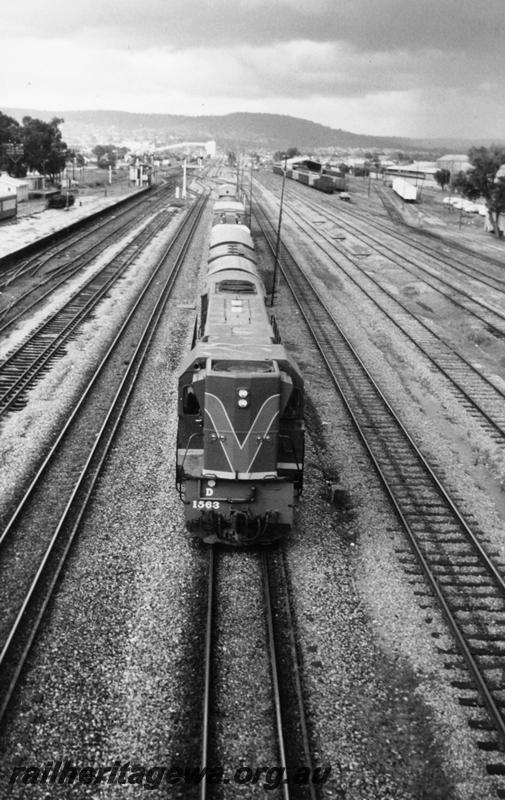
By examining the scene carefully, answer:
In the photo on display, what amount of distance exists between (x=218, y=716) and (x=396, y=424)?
1199 centimetres

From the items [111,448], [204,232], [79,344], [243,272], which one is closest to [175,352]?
[79,344]

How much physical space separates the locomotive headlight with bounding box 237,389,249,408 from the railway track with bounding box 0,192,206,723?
14.9 ft

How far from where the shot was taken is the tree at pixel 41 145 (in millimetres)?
83044

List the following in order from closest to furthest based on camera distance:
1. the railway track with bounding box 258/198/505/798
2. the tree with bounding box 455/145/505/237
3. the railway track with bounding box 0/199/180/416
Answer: the railway track with bounding box 258/198/505/798 < the railway track with bounding box 0/199/180/416 < the tree with bounding box 455/145/505/237

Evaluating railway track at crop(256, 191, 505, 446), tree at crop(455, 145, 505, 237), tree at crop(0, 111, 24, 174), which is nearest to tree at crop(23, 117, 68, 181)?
tree at crop(0, 111, 24, 174)

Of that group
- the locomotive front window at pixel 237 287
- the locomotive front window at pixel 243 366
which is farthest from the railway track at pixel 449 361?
the locomotive front window at pixel 243 366

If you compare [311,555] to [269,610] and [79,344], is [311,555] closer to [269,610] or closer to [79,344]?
[269,610]

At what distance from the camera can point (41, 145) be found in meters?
83.6

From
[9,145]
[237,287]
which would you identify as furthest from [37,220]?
[237,287]

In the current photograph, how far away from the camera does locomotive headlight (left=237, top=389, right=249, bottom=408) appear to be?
11.8 metres

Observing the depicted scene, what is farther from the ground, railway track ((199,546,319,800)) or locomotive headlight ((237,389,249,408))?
locomotive headlight ((237,389,249,408))

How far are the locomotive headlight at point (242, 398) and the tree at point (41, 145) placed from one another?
3248 inches

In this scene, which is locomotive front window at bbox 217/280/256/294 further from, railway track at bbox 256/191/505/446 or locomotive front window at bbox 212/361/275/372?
railway track at bbox 256/191/505/446

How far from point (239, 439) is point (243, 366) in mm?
1372
